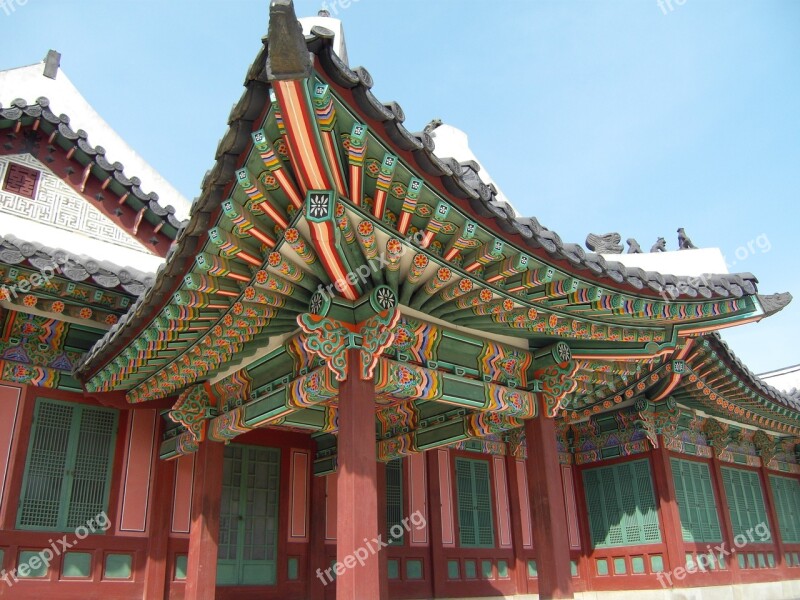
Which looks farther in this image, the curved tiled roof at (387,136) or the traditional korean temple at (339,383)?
the traditional korean temple at (339,383)

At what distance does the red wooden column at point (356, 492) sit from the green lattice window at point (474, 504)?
5951 mm

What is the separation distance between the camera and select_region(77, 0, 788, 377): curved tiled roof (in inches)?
157

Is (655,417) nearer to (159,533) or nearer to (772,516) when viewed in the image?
(772,516)

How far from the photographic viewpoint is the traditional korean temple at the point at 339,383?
16.8 ft

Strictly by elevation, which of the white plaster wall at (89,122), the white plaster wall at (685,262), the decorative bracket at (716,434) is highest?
the white plaster wall at (89,122)

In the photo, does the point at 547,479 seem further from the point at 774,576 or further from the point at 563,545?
the point at 774,576

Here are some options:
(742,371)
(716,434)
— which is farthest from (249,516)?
(716,434)

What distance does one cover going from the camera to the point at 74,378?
8.34 m

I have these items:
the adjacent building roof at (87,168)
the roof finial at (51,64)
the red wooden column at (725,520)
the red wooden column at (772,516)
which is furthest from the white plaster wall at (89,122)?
the red wooden column at (772,516)

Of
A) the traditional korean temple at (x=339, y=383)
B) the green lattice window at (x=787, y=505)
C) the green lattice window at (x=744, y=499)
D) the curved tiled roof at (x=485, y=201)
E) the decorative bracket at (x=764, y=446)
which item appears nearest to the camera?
the curved tiled roof at (x=485, y=201)

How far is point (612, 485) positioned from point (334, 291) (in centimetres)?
884

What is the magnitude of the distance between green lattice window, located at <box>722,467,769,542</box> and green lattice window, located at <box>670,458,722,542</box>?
0.68m

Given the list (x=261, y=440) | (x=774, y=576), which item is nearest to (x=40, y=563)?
(x=261, y=440)

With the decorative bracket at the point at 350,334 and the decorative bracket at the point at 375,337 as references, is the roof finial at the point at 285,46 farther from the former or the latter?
the decorative bracket at the point at 375,337
